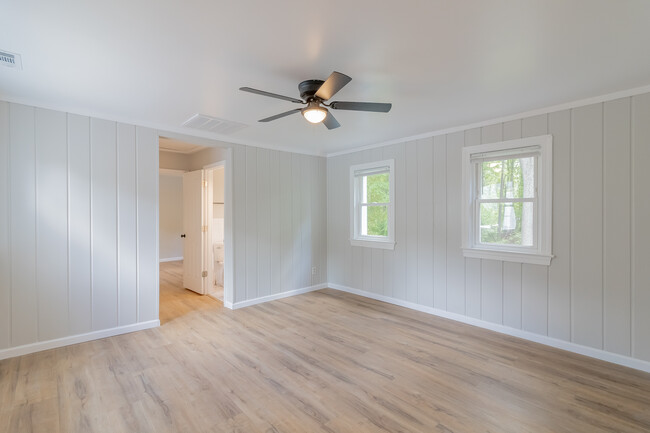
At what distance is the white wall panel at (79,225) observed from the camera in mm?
3236

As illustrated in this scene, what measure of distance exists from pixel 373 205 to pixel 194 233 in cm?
315

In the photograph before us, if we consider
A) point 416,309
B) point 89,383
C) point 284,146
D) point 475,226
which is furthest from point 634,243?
point 89,383

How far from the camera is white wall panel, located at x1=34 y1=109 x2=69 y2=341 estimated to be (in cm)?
308

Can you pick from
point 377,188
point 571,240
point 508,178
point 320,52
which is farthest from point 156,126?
point 571,240

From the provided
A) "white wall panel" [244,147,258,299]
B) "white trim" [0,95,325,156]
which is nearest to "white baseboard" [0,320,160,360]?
"white wall panel" [244,147,258,299]

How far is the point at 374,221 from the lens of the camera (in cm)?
505

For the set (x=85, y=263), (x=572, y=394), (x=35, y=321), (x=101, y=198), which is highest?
(x=101, y=198)

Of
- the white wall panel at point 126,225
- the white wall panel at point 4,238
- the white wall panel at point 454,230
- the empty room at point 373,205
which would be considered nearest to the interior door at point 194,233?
the empty room at point 373,205

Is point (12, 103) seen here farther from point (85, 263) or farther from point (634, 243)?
point (634, 243)

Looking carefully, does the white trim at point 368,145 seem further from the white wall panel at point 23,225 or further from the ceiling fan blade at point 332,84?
the ceiling fan blade at point 332,84

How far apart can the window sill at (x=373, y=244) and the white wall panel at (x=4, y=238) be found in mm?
4190

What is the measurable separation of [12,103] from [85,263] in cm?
167

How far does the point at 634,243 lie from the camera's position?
276cm

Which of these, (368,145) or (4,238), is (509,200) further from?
(4,238)
